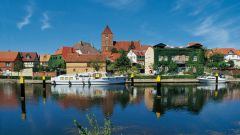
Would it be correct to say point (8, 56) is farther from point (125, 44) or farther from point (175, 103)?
point (175, 103)

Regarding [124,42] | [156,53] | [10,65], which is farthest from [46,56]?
[156,53]

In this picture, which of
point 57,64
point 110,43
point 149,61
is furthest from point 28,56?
point 149,61

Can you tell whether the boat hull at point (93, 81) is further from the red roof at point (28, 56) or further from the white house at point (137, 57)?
the red roof at point (28, 56)

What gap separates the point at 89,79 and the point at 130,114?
34098mm

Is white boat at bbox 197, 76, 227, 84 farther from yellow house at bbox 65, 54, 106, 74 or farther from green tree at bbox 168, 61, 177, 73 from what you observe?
yellow house at bbox 65, 54, 106, 74

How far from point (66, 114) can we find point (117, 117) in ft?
19.7

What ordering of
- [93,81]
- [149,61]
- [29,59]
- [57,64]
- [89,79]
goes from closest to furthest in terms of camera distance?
[93,81] → [89,79] → [149,61] → [57,64] → [29,59]

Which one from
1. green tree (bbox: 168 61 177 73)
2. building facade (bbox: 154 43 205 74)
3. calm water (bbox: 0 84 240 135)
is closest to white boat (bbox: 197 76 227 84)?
green tree (bbox: 168 61 177 73)

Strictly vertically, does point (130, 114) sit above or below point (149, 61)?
below

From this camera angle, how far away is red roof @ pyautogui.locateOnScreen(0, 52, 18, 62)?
97.4 meters

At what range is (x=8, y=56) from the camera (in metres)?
99.3

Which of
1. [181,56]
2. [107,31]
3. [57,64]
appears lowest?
[57,64]

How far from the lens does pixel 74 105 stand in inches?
1470

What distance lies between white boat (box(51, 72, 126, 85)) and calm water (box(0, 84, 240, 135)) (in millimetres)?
19996
